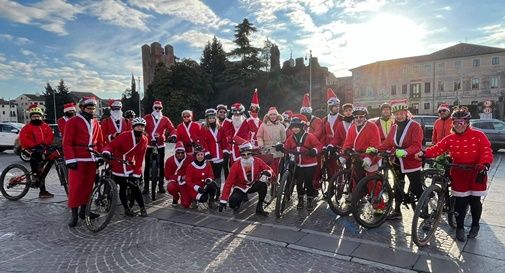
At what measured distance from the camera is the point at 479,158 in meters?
4.62

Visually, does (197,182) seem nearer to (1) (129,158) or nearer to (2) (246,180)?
(2) (246,180)

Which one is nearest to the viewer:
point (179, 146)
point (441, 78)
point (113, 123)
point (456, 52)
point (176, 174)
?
point (176, 174)

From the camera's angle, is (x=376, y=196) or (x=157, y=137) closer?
(x=376, y=196)

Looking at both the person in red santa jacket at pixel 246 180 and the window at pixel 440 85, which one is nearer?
the person in red santa jacket at pixel 246 180

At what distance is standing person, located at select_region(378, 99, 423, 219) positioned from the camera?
5492mm

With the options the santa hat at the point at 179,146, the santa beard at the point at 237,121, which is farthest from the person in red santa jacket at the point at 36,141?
the santa beard at the point at 237,121

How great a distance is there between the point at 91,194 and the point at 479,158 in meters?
5.60

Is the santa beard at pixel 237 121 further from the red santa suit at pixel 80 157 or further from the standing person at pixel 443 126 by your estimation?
the standing person at pixel 443 126

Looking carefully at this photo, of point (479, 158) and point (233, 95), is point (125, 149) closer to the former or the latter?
point (479, 158)

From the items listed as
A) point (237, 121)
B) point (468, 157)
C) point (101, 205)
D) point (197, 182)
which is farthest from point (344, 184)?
point (101, 205)

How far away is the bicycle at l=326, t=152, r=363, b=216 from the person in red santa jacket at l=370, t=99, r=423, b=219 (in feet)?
1.86

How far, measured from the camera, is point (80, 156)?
5.49 metres

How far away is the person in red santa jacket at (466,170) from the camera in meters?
4.61

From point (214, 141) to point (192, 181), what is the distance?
119 cm
